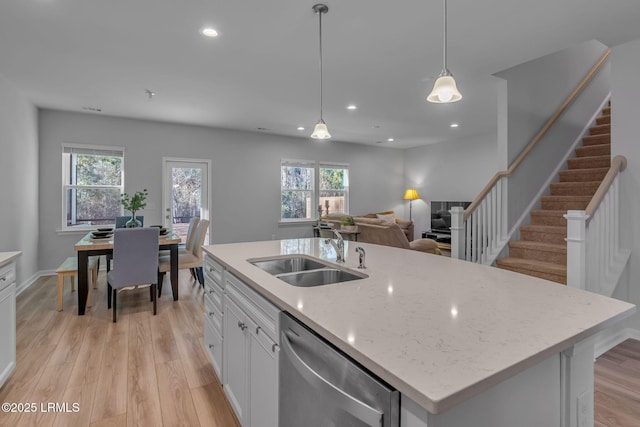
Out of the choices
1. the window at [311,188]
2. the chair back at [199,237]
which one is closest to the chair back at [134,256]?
the chair back at [199,237]

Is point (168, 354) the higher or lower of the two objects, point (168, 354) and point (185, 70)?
the lower

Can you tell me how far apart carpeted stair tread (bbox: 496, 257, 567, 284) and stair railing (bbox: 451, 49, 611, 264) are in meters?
0.16

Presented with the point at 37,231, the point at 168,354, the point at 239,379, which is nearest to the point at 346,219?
the point at 168,354

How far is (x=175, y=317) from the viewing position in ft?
11.1

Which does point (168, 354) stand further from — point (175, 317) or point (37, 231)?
point (37, 231)

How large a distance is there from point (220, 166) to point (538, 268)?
213 inches

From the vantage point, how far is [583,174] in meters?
4.15

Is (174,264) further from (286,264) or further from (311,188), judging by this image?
(311,188)

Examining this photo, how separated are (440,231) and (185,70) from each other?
20.0ft

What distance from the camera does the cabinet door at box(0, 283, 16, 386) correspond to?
78.0 inches

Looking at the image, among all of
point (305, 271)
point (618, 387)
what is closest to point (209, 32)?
point (305, 271)

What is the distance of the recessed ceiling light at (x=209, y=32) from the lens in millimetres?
2718

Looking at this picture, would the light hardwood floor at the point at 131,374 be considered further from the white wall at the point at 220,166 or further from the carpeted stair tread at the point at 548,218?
the white wall at the point at 220,166

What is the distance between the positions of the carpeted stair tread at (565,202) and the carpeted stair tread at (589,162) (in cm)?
73
